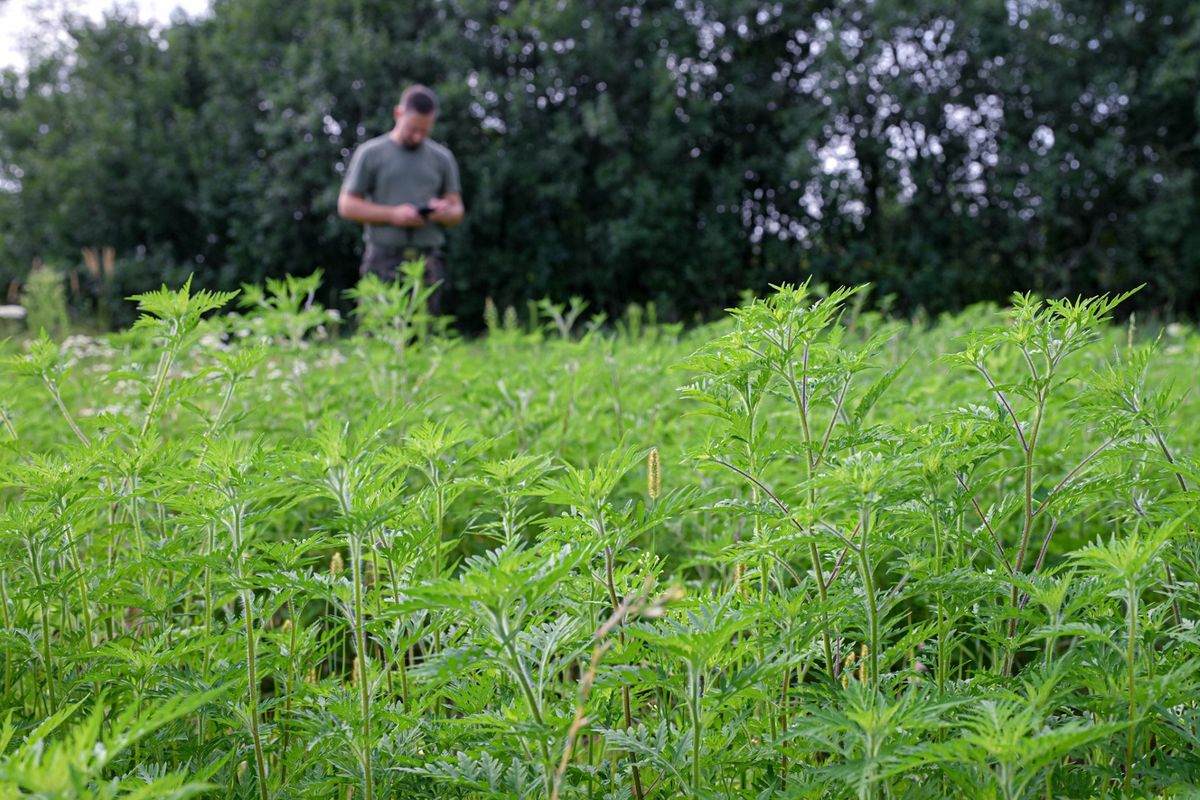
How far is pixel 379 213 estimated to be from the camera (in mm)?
6551

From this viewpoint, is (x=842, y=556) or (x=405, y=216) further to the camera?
(x=405, y=216)

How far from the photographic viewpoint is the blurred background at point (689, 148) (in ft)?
45.8

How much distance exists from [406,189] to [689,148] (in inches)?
350

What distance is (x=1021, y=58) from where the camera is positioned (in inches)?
553

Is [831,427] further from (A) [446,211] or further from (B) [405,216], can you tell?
(A) [446,211]

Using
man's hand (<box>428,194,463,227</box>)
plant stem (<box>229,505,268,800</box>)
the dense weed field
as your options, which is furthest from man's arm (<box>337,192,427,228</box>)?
plant stem (<box>229,505,268,800</box>)

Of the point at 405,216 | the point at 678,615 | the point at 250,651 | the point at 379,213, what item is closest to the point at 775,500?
the point at 678,615

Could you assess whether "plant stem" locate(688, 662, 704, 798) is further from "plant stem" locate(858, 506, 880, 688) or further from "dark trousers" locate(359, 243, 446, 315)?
"dark trousers" locate(359, 243, 446, 315)

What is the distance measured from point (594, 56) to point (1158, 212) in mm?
8162

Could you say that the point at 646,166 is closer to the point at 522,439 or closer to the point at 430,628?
the point at 522,439

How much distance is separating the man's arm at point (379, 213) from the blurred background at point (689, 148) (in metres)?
7.49

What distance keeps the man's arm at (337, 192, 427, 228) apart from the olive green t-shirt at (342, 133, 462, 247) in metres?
0.22

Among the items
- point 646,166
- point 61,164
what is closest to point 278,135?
point 61,164

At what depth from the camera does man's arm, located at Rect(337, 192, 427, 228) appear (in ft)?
21.2
